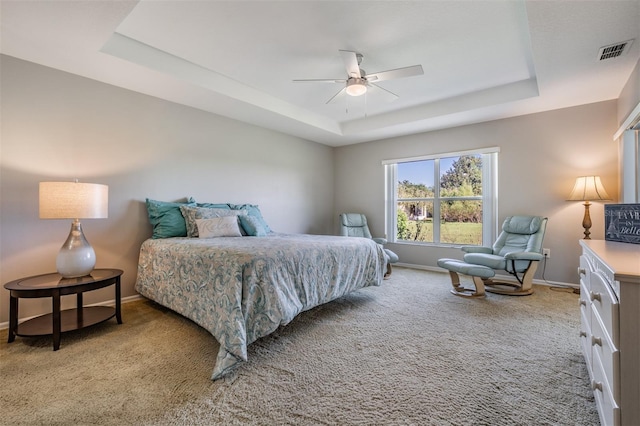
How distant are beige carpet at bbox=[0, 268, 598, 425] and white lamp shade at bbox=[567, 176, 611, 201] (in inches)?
60.4

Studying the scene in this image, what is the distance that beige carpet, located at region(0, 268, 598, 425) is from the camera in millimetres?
1389

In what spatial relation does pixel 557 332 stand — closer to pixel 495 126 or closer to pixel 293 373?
pixel 293 373

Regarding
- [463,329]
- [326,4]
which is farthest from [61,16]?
[463,329]

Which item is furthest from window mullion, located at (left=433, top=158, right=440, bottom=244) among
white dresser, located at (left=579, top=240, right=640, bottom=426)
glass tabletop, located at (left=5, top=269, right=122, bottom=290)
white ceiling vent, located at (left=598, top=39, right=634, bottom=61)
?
glass tabletop, located at (left=5, top=269, right=122, bottom=290)

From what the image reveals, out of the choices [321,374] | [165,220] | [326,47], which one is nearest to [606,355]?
[321,374]

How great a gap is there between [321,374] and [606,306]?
1457 millimetres

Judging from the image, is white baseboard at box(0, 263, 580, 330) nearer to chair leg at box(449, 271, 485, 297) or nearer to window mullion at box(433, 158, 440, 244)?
window mullion at box(433, 158, 440, 244)

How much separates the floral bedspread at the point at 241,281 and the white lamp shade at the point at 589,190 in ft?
9.41

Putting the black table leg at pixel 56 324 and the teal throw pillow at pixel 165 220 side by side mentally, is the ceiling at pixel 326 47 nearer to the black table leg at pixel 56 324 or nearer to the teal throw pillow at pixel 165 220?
the teal throw pillow at pixel 165 220

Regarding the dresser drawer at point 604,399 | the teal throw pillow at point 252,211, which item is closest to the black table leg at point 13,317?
the teal throw pillow at point 252,211

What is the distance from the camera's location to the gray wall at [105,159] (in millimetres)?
2473

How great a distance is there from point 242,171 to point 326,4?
2693 mm

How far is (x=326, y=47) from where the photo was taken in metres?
2.67

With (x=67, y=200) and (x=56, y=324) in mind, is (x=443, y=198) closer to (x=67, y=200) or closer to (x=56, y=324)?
(x=67, y=200)
